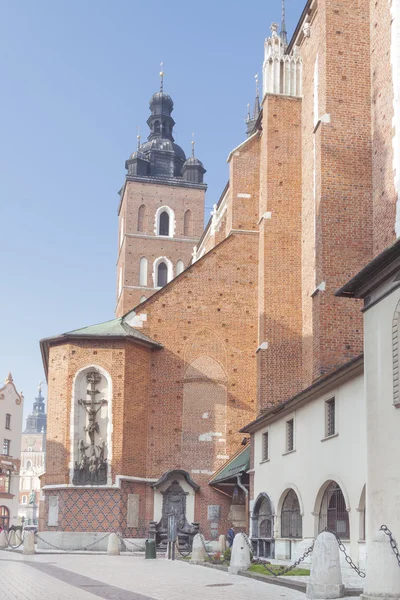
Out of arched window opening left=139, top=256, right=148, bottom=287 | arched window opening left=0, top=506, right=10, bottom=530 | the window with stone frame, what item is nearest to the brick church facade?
the window with stone frame

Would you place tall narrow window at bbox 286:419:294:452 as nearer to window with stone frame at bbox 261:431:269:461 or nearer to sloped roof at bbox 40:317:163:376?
window with stone frame at bbox 261:431:269:461

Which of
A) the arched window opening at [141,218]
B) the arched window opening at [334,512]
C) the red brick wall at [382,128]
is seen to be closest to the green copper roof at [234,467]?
the red brick wall at [382,128]

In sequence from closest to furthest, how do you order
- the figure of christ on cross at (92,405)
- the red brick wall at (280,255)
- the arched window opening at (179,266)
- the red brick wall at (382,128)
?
the red brick wall at (382,128)
the red brick wall at (280,255)
the figure of christ on cross at (92,405)
the arched window opening at (179,266)

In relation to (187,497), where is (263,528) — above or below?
below

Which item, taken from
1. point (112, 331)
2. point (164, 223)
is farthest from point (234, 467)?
point (164, 223)

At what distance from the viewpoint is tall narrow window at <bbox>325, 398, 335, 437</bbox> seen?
18.2 meters

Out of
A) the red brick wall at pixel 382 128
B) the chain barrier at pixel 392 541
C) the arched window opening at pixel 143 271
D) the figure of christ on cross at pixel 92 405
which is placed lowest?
the chain barrier at pixel 392 541

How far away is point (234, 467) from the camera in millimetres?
28984

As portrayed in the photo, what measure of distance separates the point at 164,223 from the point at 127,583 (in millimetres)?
48251

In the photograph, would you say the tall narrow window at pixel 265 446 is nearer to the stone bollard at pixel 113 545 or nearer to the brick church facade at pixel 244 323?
the brick church facade at pixel 244 323

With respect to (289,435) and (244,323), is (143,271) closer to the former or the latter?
(244,323)

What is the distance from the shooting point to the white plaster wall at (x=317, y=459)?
16.3 meters

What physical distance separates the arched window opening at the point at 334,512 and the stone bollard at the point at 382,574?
673cm

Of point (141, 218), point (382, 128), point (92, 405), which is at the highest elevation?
point (141, 218)
